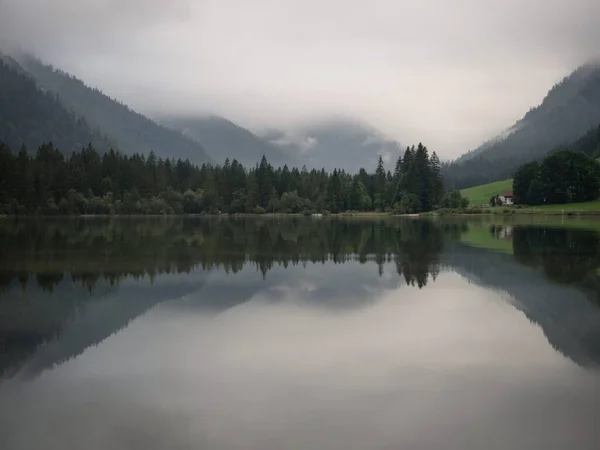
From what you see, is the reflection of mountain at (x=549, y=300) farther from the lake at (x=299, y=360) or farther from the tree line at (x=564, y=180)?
the tree line at (x=564, y=180)

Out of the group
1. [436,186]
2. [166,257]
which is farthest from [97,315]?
[436,186]

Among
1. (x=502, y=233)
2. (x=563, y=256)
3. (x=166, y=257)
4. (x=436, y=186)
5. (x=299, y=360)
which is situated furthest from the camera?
(x=436, y=186)

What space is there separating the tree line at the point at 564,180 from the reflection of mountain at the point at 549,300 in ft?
393

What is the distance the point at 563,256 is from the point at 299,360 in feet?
104

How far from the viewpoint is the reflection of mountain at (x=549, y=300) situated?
58.0 feet

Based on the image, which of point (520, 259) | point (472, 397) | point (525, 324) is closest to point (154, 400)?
point (472, 397)

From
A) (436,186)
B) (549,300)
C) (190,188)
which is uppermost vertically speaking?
(190,188)

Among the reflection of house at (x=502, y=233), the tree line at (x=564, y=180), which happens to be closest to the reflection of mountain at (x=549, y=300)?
the reflection of house at (x=502, y=233)

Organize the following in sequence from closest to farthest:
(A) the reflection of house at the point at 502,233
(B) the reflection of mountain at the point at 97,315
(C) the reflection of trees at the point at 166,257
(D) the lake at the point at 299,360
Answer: (D) the lake at the point at 299,360
(B) the reflection of mountain at the point at 97,315
(C) the reflection of trees at the point at 166,257
(A) the reflection of house at the point at 502,233

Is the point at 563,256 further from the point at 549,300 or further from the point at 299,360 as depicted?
the point at 299,360

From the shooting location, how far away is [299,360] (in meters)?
15.9

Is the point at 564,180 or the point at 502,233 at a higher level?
the point at 564,180

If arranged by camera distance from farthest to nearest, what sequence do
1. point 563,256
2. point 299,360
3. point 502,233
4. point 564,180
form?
point 564,180, point 502,233, point 563,256, point 299,360

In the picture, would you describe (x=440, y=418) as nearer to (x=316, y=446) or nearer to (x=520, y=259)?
(x=316, y=446)
